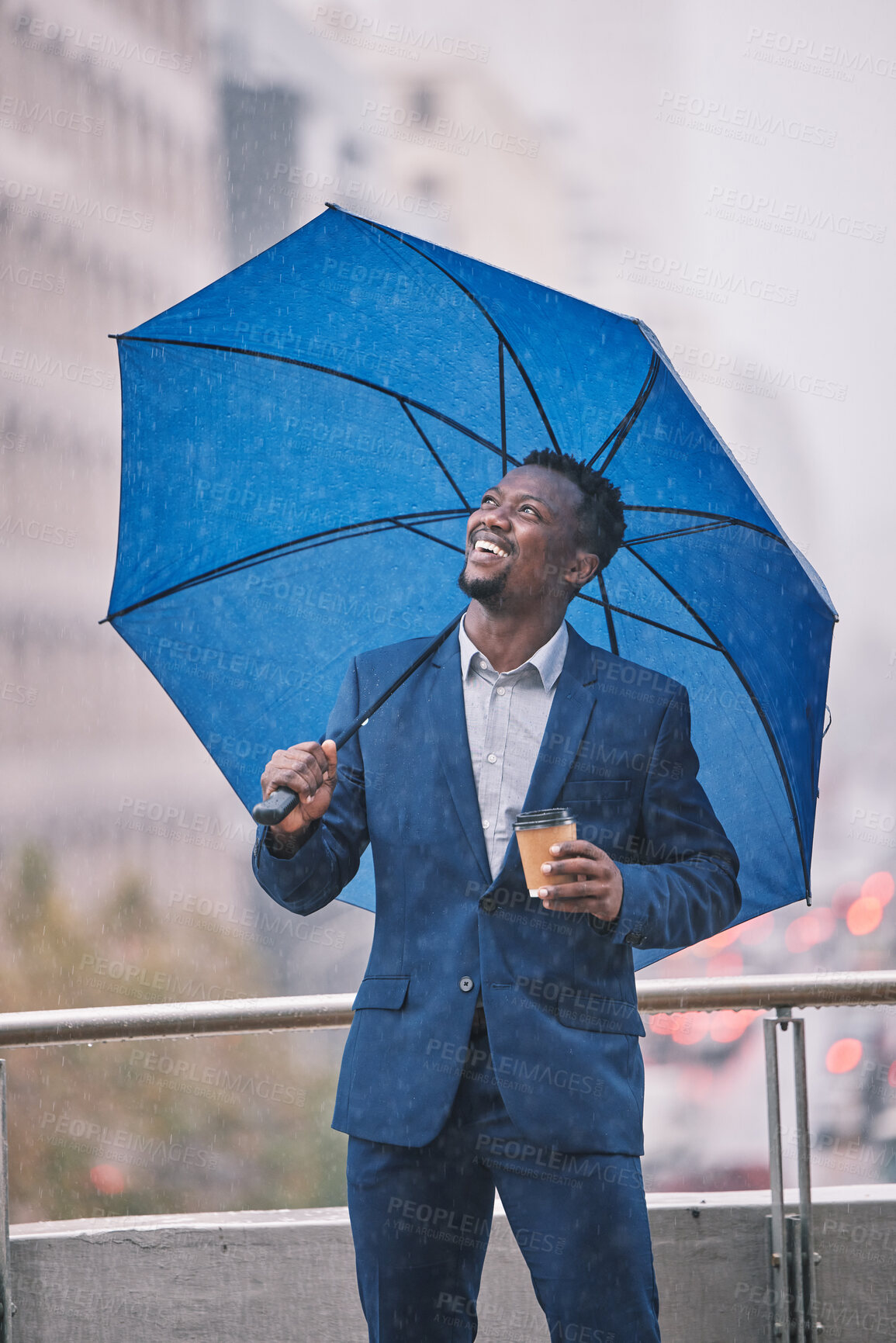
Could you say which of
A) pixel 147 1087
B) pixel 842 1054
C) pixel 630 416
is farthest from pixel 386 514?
pixel 147 1087

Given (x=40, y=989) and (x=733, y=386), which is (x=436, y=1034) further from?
(x=733, y=386)

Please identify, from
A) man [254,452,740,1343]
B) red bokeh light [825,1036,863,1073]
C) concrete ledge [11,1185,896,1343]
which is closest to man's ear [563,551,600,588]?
man [254,452,740,1343]

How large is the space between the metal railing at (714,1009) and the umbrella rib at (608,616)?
0.73 metres

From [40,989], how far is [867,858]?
2996cm

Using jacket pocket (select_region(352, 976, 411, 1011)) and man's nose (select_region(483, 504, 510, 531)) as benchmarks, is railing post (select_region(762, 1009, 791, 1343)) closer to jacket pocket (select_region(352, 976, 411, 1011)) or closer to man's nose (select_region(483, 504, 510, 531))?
jacket pocket (select_region(352, 976, 411, 1011))

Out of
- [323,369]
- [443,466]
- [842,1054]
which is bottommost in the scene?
[842,1054]

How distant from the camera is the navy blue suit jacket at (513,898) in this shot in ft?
6.53

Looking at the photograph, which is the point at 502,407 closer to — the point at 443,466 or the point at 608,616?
the point at 443,466

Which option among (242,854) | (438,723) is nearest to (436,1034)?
(438,723)

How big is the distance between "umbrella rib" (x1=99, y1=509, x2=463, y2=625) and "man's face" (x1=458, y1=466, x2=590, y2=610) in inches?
13.1

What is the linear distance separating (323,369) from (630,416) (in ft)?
2.07

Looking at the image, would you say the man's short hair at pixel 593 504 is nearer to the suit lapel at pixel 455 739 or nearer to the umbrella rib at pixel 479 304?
the umbrella rib at pixel 479 304

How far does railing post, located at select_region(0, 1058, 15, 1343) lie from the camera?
104 inches

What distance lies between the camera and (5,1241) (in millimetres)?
2686
